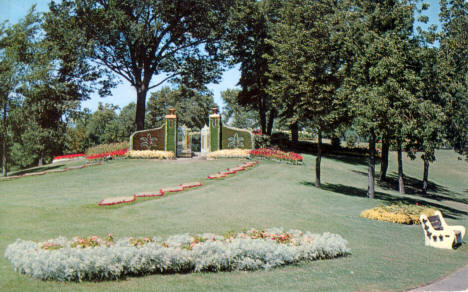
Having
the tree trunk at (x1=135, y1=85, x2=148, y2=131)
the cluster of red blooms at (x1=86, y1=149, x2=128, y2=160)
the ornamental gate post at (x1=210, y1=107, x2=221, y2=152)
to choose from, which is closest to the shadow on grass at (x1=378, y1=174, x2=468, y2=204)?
the ornamental gate post at (x1=210, y1=107, x2=221, y2=152)

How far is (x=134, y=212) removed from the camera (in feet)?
35.2

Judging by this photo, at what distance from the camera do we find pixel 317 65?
16.6 metres

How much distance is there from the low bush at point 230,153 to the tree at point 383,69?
423 inches

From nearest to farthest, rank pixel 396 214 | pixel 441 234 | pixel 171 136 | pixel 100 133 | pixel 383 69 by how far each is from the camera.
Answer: pixel 441 234 < pixel 396 214 < pixel 383 69 < pixel 171 136 < pixel 100 133

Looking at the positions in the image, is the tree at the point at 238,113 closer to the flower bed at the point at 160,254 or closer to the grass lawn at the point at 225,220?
the grass lawn at the point at 225,220

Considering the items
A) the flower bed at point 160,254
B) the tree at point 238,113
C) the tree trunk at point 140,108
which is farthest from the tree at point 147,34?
the tree at point 238,113

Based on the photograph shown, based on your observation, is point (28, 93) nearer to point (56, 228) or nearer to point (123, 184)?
point (123, 184)

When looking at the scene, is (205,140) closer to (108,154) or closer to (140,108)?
(140,108)

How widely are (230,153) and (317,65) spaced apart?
35.1 feet

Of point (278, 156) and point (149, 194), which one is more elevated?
point (278, 156)

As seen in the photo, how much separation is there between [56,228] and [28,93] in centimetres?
1212

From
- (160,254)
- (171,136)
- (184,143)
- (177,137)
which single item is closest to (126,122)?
(184,143)

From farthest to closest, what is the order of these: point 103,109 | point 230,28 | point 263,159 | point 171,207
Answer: point 103,109 < point 230,28 < point 263,159 < point 171,207

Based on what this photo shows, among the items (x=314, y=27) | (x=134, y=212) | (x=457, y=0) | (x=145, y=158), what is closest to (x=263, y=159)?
(x=145, y=158)
